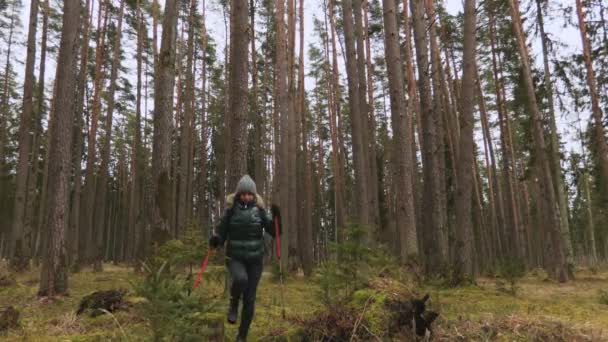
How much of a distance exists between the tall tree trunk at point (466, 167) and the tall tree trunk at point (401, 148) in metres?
1.43

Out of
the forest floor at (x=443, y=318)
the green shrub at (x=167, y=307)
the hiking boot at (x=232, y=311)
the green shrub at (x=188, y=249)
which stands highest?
the green shrub at (x=188, y=249)

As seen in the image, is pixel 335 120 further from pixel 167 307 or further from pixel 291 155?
pixel 167 307

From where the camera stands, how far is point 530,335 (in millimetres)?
4535

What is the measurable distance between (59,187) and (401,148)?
7.13 metres

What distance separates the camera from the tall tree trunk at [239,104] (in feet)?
19.6

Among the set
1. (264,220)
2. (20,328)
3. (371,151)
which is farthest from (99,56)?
→ (264,220)

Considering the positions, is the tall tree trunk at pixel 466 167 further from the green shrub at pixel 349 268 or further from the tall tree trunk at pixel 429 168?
the green shrub at pixel 349 268

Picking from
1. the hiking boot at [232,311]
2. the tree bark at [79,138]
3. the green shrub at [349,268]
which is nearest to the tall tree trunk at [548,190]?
the green shrub at [349,268]

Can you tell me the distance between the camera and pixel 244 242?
193 inches

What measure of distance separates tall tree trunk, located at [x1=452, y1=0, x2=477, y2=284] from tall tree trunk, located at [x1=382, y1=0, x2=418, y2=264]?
1.43m

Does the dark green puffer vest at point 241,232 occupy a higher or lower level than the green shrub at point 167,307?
higher

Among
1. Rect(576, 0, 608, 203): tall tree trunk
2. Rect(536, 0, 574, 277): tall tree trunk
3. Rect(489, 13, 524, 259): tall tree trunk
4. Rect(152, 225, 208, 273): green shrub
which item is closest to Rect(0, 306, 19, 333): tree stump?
Rect(152, 225, 208, 273): green shrub

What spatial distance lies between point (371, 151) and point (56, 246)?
44.4 feet

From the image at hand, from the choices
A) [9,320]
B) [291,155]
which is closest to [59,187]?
[9,320]
